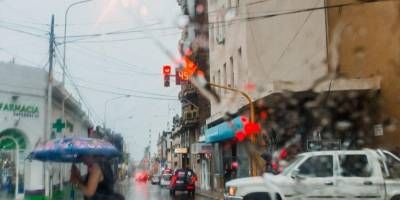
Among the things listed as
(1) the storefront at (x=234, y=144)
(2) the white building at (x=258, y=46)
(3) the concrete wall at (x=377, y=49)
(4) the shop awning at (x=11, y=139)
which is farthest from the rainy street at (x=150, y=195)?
(3) the concrete wall at (x=377, y=49)

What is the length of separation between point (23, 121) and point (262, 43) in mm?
11620

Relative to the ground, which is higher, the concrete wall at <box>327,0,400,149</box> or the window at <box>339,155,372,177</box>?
the concrete wall at <box>327,0,400,149</box>

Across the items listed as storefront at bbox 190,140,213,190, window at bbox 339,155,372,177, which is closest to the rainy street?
storefront at bbox 190,140,213,190

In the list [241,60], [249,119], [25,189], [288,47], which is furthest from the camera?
[25,189]

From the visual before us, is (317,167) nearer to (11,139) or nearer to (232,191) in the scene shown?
(232,191)

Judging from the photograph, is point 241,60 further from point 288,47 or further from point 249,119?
point 249,119

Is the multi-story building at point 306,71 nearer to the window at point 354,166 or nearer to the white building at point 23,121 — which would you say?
the window at point 354,166

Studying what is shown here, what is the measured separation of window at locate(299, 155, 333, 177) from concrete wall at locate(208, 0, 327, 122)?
7.62 feet

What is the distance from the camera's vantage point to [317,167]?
11219mm

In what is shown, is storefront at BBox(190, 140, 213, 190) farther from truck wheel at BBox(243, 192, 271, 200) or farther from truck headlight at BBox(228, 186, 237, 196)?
truck wheel at BBox(243, 192, 271, 200)

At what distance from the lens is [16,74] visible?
2636 centimetres

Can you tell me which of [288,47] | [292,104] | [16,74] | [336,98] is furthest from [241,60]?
[16,74]

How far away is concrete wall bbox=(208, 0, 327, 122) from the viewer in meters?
14.9

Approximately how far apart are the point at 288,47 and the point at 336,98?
184 cm
